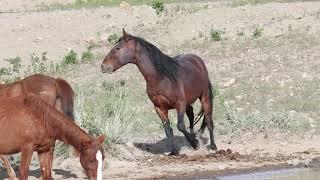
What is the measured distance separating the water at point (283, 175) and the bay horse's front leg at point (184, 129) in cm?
149

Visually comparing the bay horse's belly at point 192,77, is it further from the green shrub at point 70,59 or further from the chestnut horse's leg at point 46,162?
the green shrub at point 70,59

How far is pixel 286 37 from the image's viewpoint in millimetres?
22797

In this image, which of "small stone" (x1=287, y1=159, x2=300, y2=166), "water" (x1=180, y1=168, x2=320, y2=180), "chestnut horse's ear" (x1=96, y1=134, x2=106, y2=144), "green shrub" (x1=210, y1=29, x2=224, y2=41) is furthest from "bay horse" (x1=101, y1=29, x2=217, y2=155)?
"green shrub" (x1=210, y1=29, x2=224, y2=41)

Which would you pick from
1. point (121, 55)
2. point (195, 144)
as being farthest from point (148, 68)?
point (195, 144)

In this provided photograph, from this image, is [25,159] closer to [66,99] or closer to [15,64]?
[66,99]

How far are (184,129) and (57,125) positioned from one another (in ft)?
13.2

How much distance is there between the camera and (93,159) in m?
10.1

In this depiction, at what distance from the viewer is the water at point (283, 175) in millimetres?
12805

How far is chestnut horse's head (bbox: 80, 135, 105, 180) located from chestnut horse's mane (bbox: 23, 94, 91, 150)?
0.86ft

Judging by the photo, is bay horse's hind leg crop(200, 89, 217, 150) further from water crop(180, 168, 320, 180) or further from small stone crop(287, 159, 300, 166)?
water crop(180, 168, 320, 180)

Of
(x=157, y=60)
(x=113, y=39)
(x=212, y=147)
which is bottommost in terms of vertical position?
(x=113, y=39)

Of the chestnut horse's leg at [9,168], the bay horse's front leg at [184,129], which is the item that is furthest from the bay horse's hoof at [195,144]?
the chestnut horse's leg at [9,168]

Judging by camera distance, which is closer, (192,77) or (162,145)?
(192,77)

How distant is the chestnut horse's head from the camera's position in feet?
32.9
